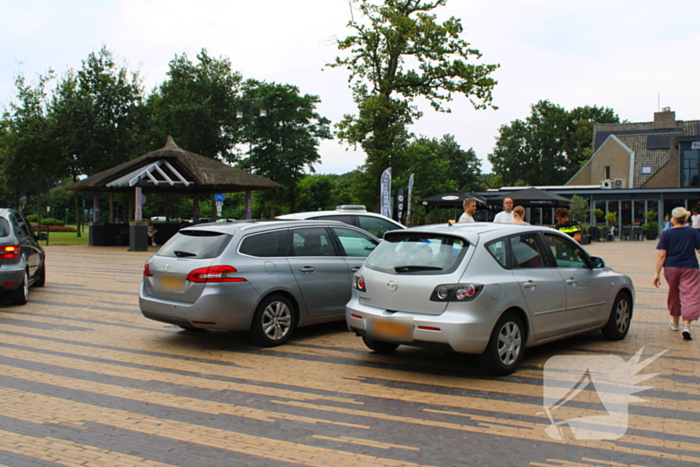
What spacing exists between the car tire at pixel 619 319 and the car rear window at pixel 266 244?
4222 millimetres

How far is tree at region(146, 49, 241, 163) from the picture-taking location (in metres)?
47.9

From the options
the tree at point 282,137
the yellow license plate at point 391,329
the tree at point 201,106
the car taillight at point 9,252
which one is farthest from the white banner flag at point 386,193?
the tree at point 282,137

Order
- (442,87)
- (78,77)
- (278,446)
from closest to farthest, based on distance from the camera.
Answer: (278,446)
(442,87)
(78,77)

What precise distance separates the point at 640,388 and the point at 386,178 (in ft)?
73.8

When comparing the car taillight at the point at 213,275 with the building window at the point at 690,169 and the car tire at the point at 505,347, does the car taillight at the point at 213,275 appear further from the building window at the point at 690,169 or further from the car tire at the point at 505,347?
the building window at the point at 690,169

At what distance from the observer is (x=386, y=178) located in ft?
91.6

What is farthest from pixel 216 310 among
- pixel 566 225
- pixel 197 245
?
pixel 566 225

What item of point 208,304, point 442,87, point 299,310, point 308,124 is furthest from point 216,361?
point 308,124

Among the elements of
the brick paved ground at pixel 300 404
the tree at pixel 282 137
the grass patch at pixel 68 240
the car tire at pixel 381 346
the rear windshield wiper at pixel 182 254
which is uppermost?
the tree at pixel 282 137

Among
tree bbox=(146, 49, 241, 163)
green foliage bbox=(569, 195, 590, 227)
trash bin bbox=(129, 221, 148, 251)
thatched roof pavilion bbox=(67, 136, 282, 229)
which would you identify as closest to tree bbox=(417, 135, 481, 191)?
tree bbox=(146, 49, 241, 163)

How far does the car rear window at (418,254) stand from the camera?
6.15 m

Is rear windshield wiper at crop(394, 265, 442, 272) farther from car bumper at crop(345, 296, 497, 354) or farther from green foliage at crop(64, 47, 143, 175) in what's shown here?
green foliage at crop(64, 47, 143, 175)

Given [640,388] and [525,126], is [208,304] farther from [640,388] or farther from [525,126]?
[525,126]

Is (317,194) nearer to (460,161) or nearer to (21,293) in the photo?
(460,161)
